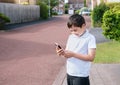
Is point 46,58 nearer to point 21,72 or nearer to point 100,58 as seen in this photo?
point 100,58

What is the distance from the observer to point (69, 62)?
15.1 feet

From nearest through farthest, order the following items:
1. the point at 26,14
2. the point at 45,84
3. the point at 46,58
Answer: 1. the point at 45,84
2. the point at 46,58
3. the point at 26,14

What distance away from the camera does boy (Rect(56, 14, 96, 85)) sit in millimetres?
4438

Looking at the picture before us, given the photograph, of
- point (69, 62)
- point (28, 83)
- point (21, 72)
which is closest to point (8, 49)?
point (21, 72)

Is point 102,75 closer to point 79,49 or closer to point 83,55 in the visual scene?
point 79,49

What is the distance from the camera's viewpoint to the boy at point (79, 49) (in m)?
4.44

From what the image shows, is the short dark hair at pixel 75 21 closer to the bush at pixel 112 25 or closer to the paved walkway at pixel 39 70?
the paved walkway at pixel 39 70

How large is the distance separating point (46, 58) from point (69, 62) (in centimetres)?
852

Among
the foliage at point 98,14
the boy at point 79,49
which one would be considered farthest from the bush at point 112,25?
the foliage at point 98,14

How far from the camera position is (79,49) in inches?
178

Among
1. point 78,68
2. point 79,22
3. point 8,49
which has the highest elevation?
point 79,22

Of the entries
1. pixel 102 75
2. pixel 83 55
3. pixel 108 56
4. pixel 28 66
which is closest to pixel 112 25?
pixel 108 56

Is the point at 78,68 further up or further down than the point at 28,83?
further up

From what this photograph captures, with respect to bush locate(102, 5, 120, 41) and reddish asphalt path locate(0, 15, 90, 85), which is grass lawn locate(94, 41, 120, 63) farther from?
reddish asphalt path locate(0, 15, 90, 85)
